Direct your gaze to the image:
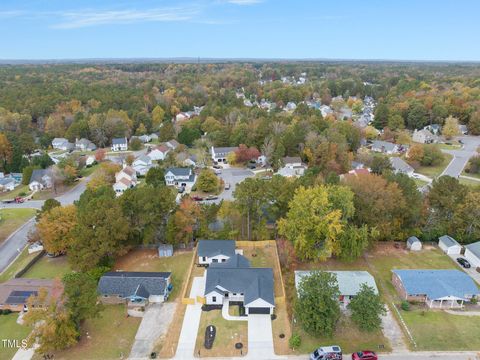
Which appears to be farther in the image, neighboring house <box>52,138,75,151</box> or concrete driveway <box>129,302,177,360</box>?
neighboring house <box>52,138,75,151</box>

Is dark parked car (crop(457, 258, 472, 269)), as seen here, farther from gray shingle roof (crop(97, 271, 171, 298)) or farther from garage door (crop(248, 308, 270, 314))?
gray shingle roof (crop(97, 271, 171, 298))

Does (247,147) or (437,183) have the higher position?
(437,183)

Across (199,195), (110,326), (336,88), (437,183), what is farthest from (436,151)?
(336,88)

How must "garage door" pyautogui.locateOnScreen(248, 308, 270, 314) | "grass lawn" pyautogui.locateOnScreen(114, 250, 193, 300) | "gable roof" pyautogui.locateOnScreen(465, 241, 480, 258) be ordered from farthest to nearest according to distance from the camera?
"gable roof" pyautogui.locateOnScreen(465, 241, 480, 258) < "grass lawn" pyautogui.locateOnScreen(114, 250, 193, 300) < "garage door" pyautogui.locateOnScreen(248, 308, 270, 314)

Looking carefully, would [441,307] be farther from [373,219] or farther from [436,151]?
[436,151]

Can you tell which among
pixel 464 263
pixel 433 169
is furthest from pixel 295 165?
pixel 464 263

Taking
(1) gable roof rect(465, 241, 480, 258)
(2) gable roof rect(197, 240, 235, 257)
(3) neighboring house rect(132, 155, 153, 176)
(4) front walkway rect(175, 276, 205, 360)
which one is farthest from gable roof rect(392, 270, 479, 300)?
(3) neighboring house rect(132, 155, 153, 176)
